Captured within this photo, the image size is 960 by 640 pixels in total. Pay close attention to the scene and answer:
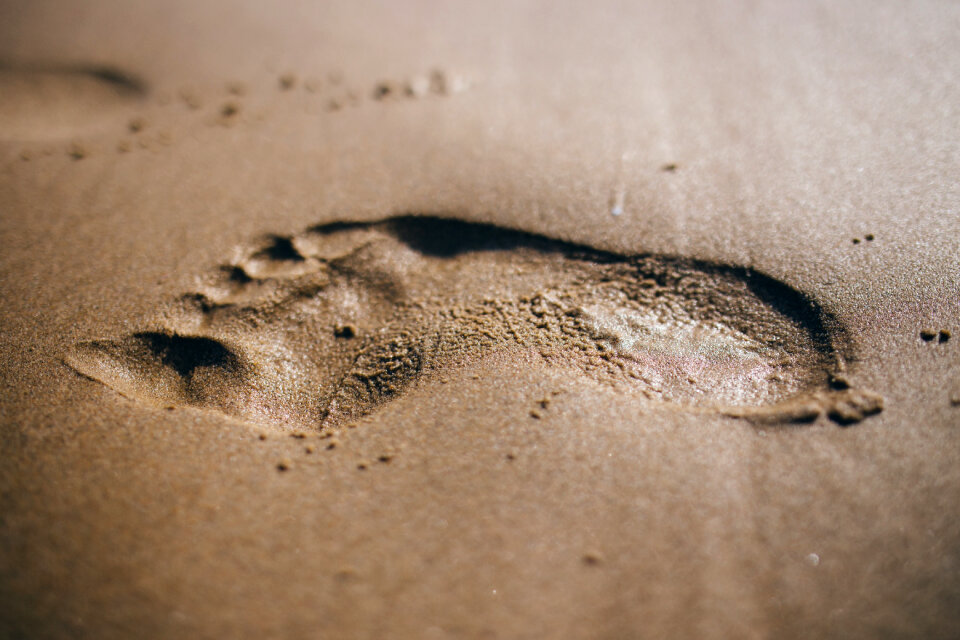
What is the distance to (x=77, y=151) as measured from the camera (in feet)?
5.26

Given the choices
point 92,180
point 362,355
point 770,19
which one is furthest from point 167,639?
point 770,19

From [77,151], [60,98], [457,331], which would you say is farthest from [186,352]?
[60,98]

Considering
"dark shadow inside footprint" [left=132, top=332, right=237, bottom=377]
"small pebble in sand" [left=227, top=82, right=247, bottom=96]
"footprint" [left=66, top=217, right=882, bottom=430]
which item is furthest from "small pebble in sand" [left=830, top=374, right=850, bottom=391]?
"small pebble in sand" [left=227, top=82, right=247, bottom=96]

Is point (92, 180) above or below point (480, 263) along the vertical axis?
above

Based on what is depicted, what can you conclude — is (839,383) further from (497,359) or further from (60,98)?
(60,98)

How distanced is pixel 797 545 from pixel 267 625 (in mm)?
788

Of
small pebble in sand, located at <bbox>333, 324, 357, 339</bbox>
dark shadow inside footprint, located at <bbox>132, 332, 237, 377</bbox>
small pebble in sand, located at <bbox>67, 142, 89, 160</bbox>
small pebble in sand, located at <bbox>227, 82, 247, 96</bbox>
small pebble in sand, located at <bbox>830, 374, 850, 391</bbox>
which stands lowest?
small pebble in sand, located at <bbox>830, 374, 850, 391</bbox>

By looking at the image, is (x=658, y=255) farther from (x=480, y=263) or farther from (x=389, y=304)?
(x=389, y=304)

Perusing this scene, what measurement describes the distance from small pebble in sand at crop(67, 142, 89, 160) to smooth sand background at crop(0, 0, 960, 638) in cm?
1

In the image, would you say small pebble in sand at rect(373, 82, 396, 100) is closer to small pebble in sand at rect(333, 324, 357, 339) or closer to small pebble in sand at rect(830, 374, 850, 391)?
small pebble in sand at rect(333, 324, 357, 339)

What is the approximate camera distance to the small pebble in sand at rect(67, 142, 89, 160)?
1.59 m

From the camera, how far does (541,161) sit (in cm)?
149

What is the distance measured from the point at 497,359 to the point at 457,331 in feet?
0.37

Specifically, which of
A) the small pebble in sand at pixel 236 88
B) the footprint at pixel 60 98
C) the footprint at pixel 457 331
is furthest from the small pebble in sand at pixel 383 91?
the footprint at pixel 60 98
